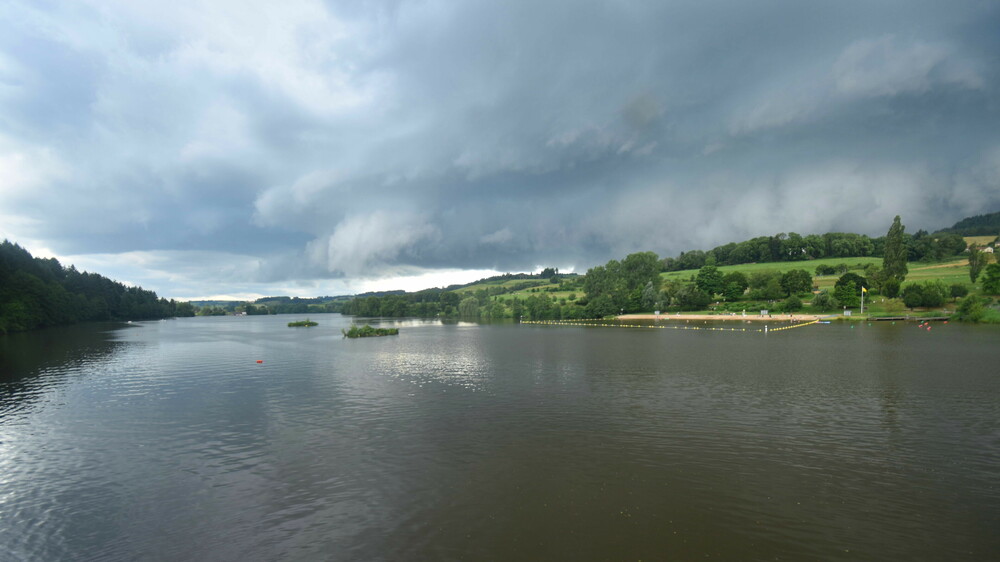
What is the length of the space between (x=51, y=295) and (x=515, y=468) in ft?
503

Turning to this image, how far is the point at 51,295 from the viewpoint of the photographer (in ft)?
385

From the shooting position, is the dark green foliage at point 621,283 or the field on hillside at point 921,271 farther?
the dark green foliage at point 621,283

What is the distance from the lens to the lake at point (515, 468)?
37.6 ft

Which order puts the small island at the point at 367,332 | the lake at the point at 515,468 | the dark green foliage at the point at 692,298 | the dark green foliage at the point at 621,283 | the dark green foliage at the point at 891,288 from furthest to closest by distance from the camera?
1. the dark green foliage at the point at 621,283
2. the dark green foliage at the point at 692,298
3. the dark green foliage at the point at 891,288
4. the small island at the point at 367,332
5. the lake at the point at 515,468

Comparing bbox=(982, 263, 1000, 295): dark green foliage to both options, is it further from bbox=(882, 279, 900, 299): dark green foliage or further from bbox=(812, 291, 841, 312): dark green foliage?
bbox=(812, 291, 841, 312): dark green foliage

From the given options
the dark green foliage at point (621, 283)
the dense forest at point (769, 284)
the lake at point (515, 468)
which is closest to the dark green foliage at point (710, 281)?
the dense forest at point (769, 284)

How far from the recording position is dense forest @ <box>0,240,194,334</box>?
3839 inches

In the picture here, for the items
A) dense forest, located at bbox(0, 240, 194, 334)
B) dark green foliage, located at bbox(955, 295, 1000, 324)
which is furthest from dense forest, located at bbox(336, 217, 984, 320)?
dense forest, located at bbox(0, 240, 194, 334)

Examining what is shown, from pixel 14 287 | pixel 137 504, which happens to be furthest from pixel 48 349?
pixel 137 504

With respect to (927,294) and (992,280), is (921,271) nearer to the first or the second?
(927,294)

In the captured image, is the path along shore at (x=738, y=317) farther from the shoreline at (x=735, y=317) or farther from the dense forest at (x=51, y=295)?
the dense forest at (x=51, y=295)

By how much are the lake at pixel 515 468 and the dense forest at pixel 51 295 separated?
93.0 m

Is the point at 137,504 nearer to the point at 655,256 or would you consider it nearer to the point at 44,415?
the point at 44,415

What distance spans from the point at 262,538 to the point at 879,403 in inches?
1152
